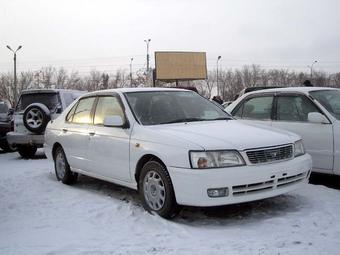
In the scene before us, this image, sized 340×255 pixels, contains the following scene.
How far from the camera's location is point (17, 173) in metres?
9.00

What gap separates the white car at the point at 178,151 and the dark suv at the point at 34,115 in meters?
3.83

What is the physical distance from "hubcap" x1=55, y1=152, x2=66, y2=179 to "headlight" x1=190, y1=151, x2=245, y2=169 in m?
3.41

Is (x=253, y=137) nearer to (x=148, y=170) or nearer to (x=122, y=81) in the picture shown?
(x=148, y=170)

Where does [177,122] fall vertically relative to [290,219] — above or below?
above

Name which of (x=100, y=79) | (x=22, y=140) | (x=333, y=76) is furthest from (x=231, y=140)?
(x=333, y=76)

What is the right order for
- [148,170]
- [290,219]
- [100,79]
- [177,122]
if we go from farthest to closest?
[100,79] → [177,122] → [148,170] → [290,219]

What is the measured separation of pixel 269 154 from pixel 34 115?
714cm

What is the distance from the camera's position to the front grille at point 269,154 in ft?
17.5

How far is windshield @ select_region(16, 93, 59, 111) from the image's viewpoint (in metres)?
11.9

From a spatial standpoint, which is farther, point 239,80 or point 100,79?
point 239,80

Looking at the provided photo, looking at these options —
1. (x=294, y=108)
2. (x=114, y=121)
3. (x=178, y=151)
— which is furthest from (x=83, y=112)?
(x=294, y=108)

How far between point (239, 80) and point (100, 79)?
25483 millimetres

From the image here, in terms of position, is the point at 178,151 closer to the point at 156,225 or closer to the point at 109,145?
the point at 156,225

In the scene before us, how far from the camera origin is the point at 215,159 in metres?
5.22
